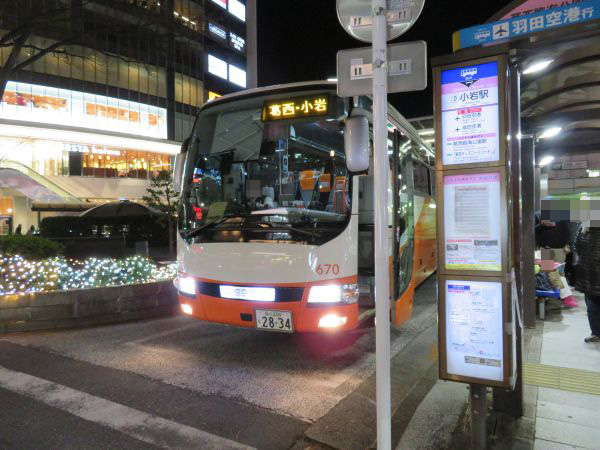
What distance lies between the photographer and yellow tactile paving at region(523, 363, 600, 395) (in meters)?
4.04

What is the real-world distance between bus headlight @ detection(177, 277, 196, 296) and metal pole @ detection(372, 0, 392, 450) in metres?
3.25

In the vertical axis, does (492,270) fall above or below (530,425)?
above

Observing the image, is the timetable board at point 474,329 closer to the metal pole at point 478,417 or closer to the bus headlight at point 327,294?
the metal pole at point 478,417

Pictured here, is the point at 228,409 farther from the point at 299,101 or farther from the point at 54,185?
the point at 54,185

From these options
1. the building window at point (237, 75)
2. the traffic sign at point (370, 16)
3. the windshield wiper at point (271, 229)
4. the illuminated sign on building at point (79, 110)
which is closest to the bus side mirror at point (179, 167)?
the windshield wiper at point (271, 229)

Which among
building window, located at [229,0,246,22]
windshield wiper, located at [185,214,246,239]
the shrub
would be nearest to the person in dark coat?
windshield wiper, located at [185,214,246,239]

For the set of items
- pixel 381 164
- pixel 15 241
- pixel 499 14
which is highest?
pixel 499 14

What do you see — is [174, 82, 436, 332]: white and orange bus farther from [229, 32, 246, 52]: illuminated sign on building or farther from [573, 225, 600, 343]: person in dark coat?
[229, 32, 246, 52]: illuminated sign on building

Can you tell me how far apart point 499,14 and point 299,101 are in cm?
233

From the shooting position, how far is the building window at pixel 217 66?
1564 inches

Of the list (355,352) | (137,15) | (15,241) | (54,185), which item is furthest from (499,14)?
(54,185)

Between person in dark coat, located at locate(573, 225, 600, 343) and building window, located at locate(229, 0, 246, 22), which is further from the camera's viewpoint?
building window, located at locate(229, 0, 246, 22)

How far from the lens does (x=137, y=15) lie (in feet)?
40.6

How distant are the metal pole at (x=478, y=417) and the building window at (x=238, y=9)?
156 feet
